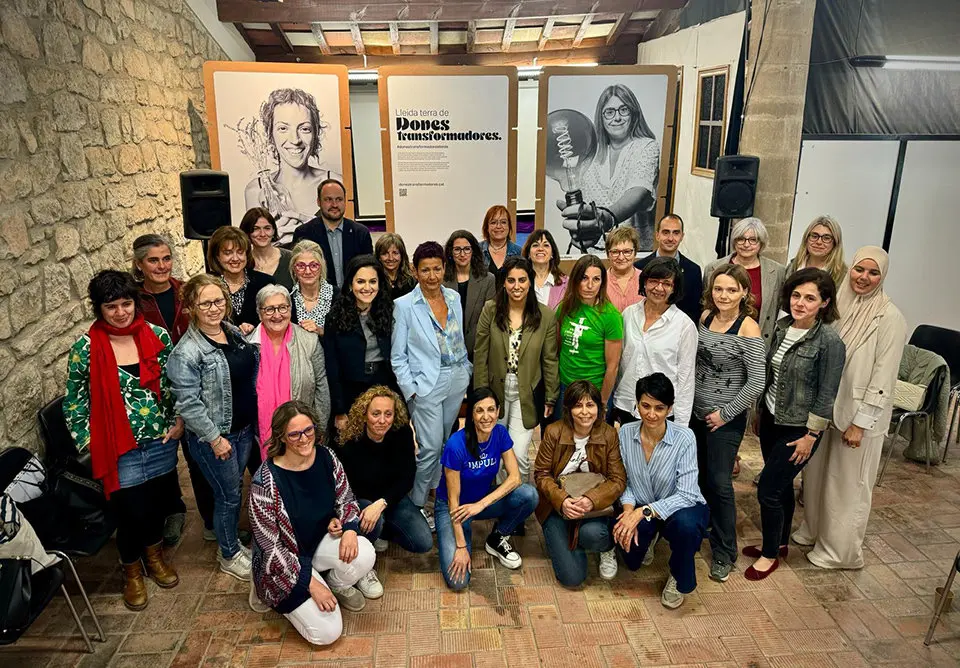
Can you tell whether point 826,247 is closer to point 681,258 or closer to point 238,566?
point 681,258

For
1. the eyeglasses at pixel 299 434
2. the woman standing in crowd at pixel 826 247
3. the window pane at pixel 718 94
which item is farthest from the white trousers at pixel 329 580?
the window pane at pixel 718 94

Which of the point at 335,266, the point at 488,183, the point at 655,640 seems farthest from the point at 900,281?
the point at 335,266

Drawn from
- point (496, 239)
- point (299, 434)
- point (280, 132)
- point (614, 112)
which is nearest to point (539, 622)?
point (299, 434)

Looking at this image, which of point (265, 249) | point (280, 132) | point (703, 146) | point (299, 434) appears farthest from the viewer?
point (703, 146)

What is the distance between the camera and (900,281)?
575 cm

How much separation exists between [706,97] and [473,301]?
4.22 m

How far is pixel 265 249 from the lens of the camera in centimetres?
394

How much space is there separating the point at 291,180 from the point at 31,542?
384 cm

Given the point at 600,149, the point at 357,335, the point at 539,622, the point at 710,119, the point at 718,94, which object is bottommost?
the point at 539,622

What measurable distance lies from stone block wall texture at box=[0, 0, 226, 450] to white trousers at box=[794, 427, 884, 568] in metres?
4.01

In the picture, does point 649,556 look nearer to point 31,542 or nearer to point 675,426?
point 675,426

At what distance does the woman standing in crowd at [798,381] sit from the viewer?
2885 mm

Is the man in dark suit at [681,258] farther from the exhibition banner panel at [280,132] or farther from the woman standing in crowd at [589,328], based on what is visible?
the exhibition banner panel at [280,132]

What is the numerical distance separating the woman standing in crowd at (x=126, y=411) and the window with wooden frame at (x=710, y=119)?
5.27m
